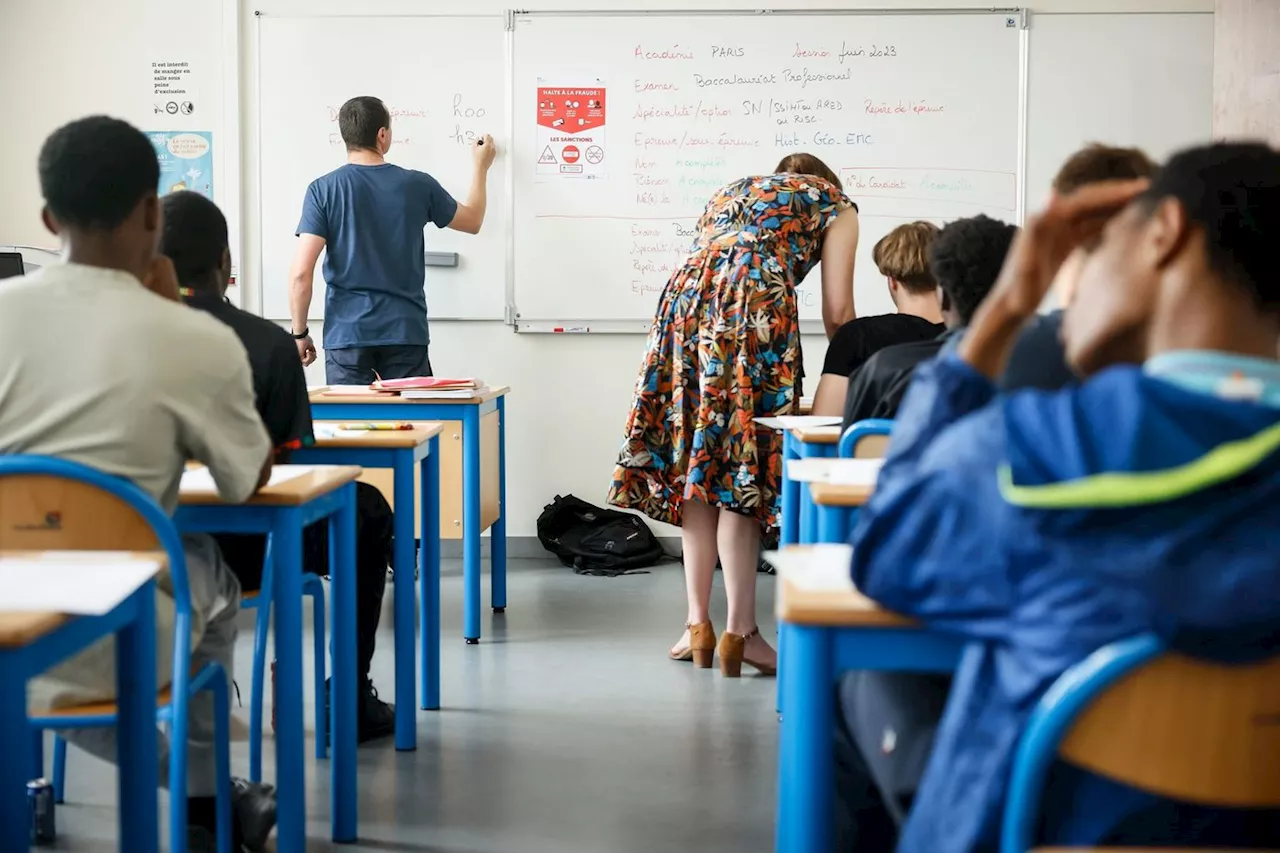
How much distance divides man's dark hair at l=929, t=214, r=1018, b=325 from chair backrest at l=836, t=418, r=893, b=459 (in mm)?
255

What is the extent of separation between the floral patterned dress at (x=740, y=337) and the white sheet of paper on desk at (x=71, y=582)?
84.5 inches

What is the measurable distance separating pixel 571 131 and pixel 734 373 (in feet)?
6.79

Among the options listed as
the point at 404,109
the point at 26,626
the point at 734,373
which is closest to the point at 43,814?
the point at 26,626

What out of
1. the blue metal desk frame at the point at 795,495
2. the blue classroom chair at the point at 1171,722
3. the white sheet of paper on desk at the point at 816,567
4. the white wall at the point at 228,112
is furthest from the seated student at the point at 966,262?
the white wall at the point at 228,112

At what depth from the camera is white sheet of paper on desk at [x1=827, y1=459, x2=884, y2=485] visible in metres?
2.11

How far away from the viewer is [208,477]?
2.25 meters

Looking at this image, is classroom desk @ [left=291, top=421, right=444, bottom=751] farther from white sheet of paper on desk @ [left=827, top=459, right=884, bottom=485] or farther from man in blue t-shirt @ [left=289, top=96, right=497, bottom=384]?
man in blue t-shirt @ [left=289, top=96, right=497, bottom=384]

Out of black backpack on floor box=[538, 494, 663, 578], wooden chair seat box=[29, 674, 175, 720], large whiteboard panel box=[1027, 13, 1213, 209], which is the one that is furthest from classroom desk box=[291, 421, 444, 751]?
large whiteboard panel box=[1027, 13, 1213, 209]

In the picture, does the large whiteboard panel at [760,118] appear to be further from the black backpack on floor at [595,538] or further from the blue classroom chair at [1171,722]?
the blue classroom chair at [1171,722]

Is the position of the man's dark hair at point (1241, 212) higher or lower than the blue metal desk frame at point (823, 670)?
higher

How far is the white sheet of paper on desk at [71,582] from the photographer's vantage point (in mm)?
1247

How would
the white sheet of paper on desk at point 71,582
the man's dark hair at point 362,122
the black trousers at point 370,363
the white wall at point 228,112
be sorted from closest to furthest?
1. the white sheet of paper on desk at point 71,582
2. the man's dark hair at point 362,122
3. the black trousers at point 370,363
4. the white wall at point 228,112

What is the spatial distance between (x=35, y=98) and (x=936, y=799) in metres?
5.10

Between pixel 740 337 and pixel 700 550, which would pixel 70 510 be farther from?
pixel 700 550
